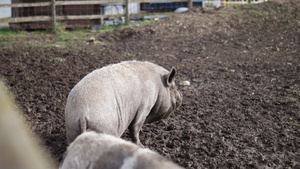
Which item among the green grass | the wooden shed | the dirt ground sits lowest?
the dirt ground

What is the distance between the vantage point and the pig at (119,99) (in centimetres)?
307

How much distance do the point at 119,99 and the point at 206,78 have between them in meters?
3.79

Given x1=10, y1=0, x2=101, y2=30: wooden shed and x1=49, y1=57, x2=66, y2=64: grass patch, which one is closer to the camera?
x1=49, y1=57, x2=66, y2=64: grass patch

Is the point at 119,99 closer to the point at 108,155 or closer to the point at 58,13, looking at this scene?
the point at 108,155

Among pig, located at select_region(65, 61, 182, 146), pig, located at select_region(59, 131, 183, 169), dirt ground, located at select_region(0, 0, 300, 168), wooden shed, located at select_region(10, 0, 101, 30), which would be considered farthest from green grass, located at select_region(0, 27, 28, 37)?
pig, located at select_region(59, 131, 183, 169)

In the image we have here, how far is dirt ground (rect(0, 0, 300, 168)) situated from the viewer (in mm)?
4188

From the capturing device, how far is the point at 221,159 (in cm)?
386

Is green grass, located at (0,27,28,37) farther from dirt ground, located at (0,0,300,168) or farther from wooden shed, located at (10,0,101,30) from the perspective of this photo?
dirt ground, located at (0,0,300,168)

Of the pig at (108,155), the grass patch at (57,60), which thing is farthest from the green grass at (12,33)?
the pig at (108,155)

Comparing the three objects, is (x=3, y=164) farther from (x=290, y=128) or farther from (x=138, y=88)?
(x=290, y=128)

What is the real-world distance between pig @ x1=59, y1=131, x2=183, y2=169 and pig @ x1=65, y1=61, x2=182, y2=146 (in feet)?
3.11

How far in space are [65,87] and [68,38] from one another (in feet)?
16.8

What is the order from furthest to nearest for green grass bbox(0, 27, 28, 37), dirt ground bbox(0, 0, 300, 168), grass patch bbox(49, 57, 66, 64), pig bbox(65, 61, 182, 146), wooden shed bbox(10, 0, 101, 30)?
1. wooden shed bbox(10, 0, 101, 30)
2. green grass bbox(0, 27, 28, 37)
3. grass patch bbox(49, 57, 66, 64)
4. dirt ground bbox(0, 0, 300, 168)
5. pig bbox(65, 61, 182, 146)

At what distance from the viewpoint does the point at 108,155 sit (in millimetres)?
1867
